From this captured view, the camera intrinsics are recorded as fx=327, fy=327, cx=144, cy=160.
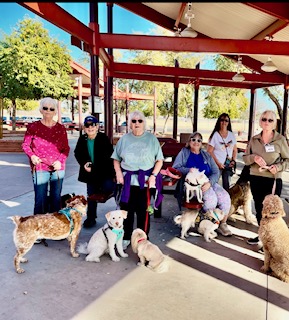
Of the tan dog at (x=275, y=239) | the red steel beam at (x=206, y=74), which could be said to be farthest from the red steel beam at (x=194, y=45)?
the tan dog at (x=275, y=239)

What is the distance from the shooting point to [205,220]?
4031 millimetres

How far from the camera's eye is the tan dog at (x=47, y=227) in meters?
3.13

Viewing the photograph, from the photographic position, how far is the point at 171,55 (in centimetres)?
2494

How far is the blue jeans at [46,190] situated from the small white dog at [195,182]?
5.07 ft

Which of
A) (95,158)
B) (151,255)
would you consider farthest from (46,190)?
(151,255)

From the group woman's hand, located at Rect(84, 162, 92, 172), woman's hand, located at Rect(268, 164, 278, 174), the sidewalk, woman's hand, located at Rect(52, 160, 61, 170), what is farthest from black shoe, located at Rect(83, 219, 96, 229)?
woman's hand, located at Rect(268, 164, 278, 174)

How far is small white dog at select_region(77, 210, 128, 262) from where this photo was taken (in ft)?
11.0

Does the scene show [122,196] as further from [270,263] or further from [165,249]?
[270,263]

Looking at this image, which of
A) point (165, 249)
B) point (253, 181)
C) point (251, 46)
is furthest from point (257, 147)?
point (251, 46)

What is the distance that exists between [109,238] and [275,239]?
5.36ft

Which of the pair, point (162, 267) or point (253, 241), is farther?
point (253, 241)

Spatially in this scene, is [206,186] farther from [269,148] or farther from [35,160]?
[35,160]

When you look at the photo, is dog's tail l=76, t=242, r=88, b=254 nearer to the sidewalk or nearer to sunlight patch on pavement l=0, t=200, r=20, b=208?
the sidewalk

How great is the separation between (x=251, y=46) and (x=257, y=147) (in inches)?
190
